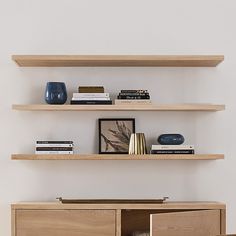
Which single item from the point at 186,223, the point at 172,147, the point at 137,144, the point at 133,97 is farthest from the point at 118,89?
the point at 186,223

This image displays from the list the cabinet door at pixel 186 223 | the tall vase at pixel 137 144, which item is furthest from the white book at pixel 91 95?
the cabinet door at pixel 186 223

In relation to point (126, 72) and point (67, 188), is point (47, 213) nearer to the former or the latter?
point (67, 188)

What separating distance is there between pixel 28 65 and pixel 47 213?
3.13 ft

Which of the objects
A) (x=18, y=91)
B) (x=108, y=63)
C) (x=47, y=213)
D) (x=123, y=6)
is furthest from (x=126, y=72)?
(x=47, y=213)

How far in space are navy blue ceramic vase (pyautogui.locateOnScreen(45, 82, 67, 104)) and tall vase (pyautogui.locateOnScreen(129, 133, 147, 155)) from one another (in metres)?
0.50

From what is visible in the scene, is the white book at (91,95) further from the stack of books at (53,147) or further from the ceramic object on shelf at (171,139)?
the ceramic object on shelf at (171,139)

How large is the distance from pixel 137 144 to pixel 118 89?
1.32ft

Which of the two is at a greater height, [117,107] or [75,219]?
[117,107]

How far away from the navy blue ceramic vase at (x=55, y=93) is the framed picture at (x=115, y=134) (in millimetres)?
302

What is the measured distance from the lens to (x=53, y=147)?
13.2ft

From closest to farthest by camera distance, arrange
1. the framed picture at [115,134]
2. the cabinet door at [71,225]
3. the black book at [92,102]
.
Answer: the cabinet door at [71,225], the black book at [92,102], the framed picture at [115,134]

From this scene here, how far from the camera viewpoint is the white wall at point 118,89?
4.17m

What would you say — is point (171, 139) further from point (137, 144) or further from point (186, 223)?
point (186, 223)

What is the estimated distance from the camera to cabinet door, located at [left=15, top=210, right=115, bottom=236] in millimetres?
3906
